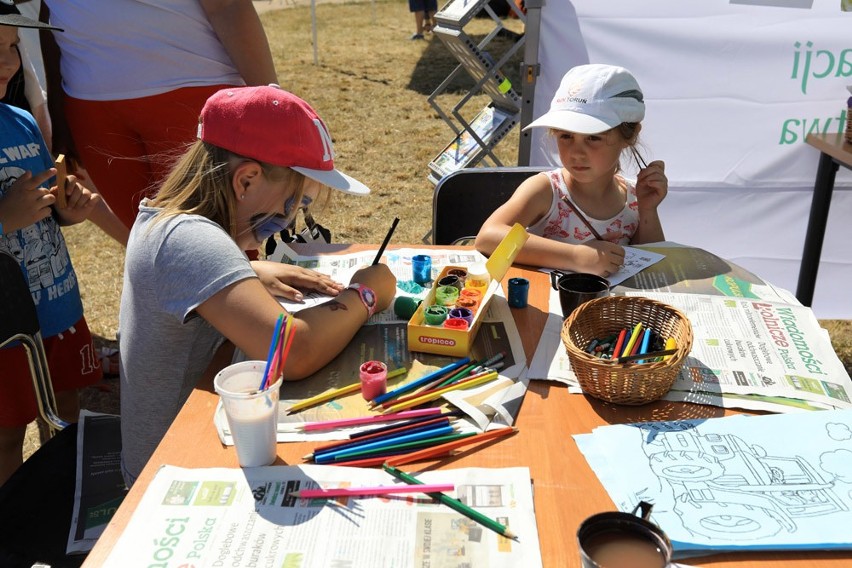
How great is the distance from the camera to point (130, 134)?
2473 millimetres

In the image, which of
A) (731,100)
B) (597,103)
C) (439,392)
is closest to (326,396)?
(439,392)

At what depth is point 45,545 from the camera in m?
1.44

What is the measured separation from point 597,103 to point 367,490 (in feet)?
4.57

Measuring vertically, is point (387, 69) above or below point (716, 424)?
below

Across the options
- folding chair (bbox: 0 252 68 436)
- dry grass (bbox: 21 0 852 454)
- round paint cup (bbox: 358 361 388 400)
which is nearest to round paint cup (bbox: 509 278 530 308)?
round paint cup (bbox: 358 361 388 400)

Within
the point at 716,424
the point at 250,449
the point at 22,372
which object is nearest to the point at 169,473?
the point at 250,449

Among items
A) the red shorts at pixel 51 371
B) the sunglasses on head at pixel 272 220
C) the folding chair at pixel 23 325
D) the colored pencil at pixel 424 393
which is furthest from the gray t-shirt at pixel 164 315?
the red shorts at pixel 51 371

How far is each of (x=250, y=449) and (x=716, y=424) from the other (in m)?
0.80

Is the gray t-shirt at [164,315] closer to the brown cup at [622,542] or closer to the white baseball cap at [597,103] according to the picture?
the brown cup at [622,542]

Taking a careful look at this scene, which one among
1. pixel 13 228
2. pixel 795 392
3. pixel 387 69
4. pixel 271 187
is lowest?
pixel 387 69

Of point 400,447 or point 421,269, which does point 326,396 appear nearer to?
point 400,447

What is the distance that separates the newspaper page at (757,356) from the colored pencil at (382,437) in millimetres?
477

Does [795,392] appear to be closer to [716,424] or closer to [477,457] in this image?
[716,424]

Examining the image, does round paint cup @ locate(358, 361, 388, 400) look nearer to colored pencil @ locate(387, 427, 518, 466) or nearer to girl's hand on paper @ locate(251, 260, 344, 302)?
colored pencil @ locate(387, 427, 518, 466)
